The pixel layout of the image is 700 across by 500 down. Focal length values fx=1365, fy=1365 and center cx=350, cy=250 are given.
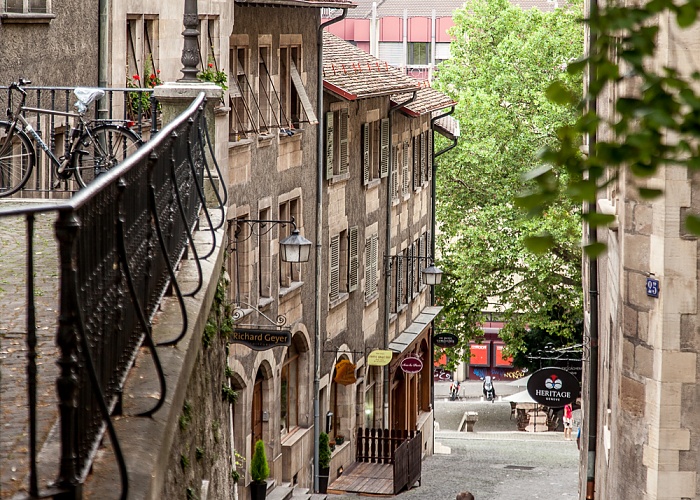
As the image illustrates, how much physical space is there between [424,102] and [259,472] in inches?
684

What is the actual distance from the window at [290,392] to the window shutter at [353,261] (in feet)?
13.0

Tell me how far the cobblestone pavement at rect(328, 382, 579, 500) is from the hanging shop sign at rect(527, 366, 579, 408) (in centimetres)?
381

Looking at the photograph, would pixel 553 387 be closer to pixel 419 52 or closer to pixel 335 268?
pixel 335 268

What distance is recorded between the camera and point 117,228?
15.8 feet

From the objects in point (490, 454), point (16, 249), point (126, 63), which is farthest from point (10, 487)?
point (490, 454)

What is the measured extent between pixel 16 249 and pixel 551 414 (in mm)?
40840

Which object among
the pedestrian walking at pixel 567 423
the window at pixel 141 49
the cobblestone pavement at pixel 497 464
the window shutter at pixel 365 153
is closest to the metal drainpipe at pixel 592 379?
the window at pixel 141 49

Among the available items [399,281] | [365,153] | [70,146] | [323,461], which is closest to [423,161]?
[399,281]

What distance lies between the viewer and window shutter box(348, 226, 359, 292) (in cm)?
2869

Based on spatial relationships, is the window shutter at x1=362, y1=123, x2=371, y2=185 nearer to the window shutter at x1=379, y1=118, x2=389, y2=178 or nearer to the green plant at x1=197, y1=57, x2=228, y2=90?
the window shutter at x1=379, y1=118, x2=389, y2=178

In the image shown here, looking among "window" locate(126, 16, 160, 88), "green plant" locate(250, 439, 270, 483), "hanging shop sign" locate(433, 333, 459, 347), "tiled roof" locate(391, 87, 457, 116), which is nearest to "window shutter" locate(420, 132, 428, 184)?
"tiled roof" locate(391, 87, 457, 116)

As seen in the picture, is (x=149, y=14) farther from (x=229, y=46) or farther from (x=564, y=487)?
(x=564, y=487)

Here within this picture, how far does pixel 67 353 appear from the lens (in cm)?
382

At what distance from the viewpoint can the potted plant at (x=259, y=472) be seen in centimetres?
2086
